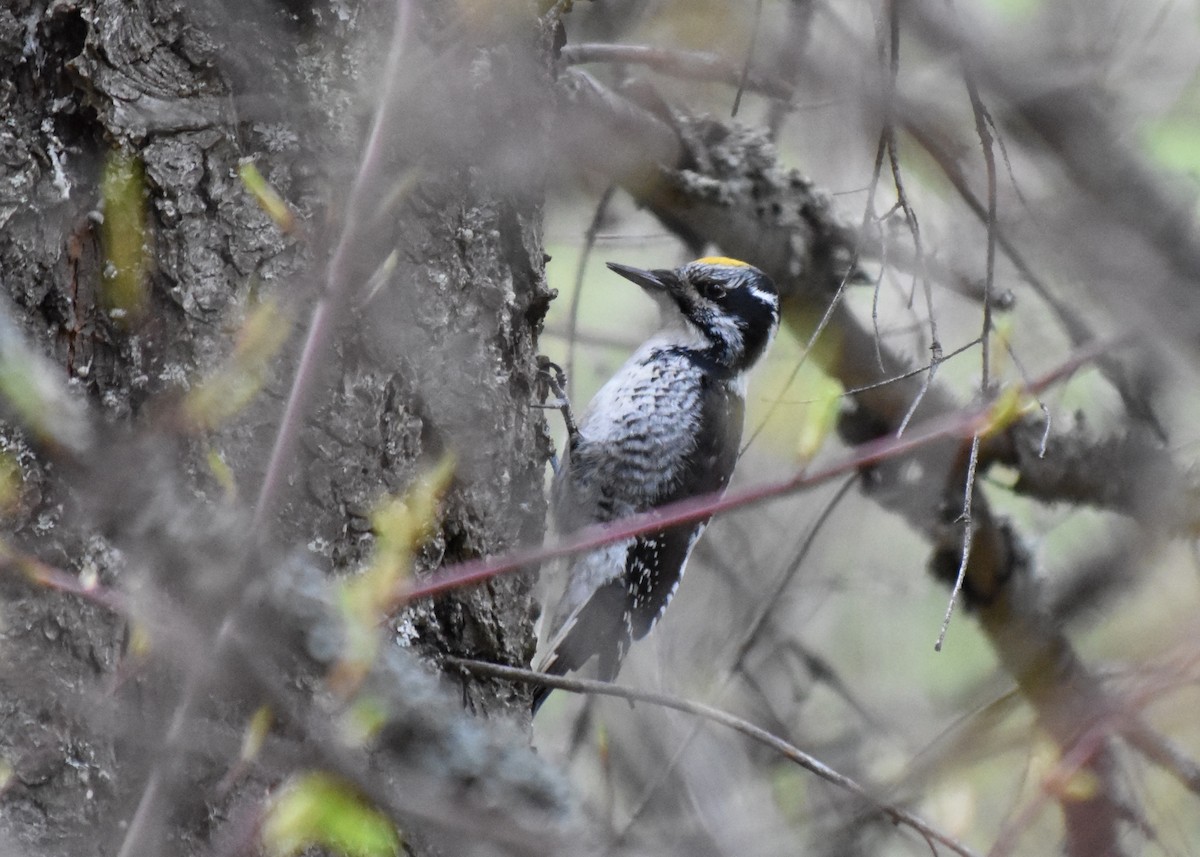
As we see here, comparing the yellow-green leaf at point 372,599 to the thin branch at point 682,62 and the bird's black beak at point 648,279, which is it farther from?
the bird's black beak at point 648,279

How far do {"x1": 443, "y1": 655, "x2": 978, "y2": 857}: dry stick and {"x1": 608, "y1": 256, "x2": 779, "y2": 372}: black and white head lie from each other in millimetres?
1883

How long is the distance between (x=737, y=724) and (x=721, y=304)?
7.65 ft

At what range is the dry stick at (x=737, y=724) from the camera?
5.89ft

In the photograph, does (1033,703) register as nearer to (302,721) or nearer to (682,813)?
(682,813)

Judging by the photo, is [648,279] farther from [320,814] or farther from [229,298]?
[320,814]

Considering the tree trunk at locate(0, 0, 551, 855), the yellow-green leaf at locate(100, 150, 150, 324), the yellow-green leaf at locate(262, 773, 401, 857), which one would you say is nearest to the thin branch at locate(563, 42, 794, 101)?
the tree trunk at locate(0, 0, 551, 855)

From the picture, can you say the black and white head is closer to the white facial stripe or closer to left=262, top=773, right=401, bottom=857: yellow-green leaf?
the white facial stripe

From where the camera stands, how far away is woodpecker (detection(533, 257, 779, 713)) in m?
3.58

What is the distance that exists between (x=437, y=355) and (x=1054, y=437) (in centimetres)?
195

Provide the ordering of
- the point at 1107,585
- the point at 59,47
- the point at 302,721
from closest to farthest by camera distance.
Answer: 1. the point at 302,721
2. the point at 59,47
3. the point at 1107,585

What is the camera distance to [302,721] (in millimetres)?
1012

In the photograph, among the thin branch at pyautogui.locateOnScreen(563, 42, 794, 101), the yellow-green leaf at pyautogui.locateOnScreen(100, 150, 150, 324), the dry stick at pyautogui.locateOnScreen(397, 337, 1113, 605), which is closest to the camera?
the dry stick at pyautogui.locateOnScreen(397, 337, 1113, 605)

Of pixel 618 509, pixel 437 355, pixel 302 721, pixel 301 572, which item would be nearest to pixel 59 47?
pixel 437 355

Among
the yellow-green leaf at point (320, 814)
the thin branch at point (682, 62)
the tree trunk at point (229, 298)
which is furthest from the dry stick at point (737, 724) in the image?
the thin branch at point (682, 62)
